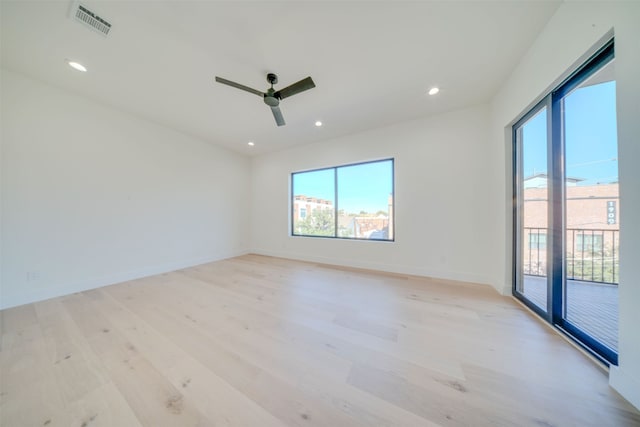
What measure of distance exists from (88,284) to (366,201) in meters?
4.76

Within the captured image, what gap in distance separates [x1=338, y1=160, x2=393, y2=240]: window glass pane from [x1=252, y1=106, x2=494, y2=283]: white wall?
7.3 inches

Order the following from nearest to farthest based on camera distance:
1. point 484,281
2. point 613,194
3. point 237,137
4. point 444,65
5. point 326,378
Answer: point 326,378
point 613,194
point 444,65
point 484,281
point 237,137

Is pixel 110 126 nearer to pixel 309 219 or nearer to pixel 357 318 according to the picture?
pixel 309 219

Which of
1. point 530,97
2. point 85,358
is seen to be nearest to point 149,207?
point 85,358

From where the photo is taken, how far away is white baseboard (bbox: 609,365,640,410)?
1.10 m

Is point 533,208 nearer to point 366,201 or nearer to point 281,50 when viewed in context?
point 366,201

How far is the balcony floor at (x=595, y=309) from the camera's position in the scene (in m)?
1.53

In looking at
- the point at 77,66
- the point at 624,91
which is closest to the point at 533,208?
the point at 624,91

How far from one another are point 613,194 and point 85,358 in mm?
4200

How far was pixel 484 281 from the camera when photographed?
2.98m

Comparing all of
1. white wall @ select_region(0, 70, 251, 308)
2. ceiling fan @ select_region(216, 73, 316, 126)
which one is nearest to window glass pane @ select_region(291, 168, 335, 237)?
white wall @ select_region(0, 70, 251, 308)

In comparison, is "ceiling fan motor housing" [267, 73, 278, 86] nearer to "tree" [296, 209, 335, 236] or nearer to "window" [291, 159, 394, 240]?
"window" [291, 159, 394, 240]

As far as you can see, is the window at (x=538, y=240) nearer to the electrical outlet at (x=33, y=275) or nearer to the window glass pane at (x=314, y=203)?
the window glass pane at (x=314, y=203)

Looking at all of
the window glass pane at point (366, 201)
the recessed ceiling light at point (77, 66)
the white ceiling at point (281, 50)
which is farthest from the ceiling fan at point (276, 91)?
the window glass pane at point (366, 201)
